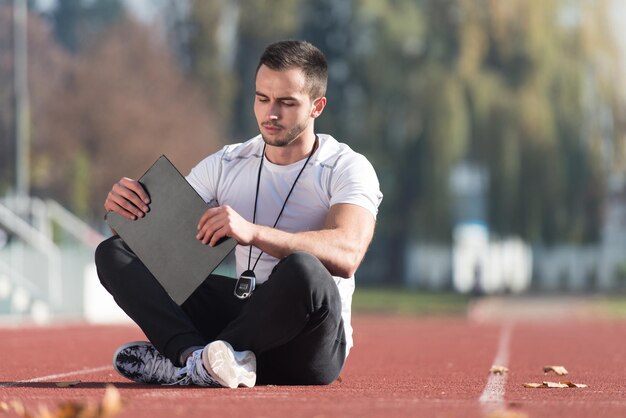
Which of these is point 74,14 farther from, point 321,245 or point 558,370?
point 321,245

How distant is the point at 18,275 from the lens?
74.9ft

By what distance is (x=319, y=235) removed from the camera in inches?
241

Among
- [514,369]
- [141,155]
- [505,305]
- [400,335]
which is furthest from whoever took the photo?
[141,155]

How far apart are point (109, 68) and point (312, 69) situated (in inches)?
1641

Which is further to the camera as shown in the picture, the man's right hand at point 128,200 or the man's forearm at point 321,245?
the man's right hand at point 128,200

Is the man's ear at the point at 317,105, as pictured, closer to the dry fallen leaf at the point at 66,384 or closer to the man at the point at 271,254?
the man at the point at 271,254

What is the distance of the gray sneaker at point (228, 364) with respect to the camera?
19.4 feet

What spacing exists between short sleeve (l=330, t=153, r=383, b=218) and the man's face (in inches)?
10.4

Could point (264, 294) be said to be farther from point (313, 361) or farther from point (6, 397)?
point (6, 397)

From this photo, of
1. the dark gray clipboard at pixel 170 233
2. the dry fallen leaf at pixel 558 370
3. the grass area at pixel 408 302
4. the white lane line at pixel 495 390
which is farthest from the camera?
the grass area at pixel 408 302

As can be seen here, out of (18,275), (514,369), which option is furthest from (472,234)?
(514,369)

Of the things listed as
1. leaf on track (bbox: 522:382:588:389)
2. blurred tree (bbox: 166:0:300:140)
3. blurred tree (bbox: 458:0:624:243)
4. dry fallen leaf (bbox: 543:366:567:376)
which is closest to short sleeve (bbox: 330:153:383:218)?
leaf on track (bbox: 522:382:588:389)

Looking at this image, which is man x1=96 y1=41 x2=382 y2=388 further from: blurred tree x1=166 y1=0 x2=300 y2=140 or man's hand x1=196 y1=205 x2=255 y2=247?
blurred tree x1=166 y1=0 x2=300 y2=140

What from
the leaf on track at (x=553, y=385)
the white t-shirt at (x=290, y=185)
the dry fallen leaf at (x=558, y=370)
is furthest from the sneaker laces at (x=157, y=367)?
the dry fallen leaf at (x=558, y=370)
